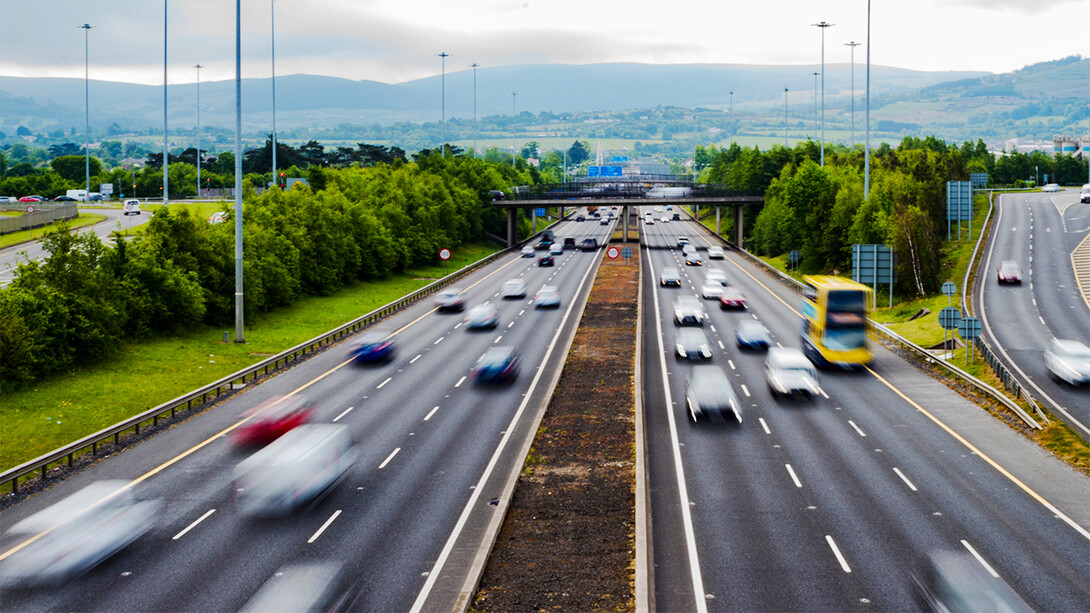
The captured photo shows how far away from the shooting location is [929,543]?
74.3ft

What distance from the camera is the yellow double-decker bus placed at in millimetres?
44594

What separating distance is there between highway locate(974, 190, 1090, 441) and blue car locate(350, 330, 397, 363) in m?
29.8

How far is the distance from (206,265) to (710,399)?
37.4 meters

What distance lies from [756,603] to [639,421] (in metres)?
15.3

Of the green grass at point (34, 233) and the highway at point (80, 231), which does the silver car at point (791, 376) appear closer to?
the highway at point (80, 231)

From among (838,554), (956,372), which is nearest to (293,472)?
(838,554)

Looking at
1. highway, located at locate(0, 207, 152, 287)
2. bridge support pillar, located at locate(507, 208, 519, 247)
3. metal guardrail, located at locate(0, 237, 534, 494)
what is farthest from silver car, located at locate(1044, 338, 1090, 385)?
bridge support pillar, located at locate(507, 208, 519, 247)

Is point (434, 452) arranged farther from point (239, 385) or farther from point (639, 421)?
point (239, 385)

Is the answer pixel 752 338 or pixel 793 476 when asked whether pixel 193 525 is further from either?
pixel 752 338

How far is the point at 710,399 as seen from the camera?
36250mm

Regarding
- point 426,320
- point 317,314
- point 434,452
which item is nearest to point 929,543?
point 434,452

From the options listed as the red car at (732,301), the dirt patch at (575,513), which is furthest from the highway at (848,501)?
the red car at (732,301)

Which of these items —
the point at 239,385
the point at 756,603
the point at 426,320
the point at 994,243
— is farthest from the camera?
the point at 994,243

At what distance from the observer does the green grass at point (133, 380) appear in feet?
116
